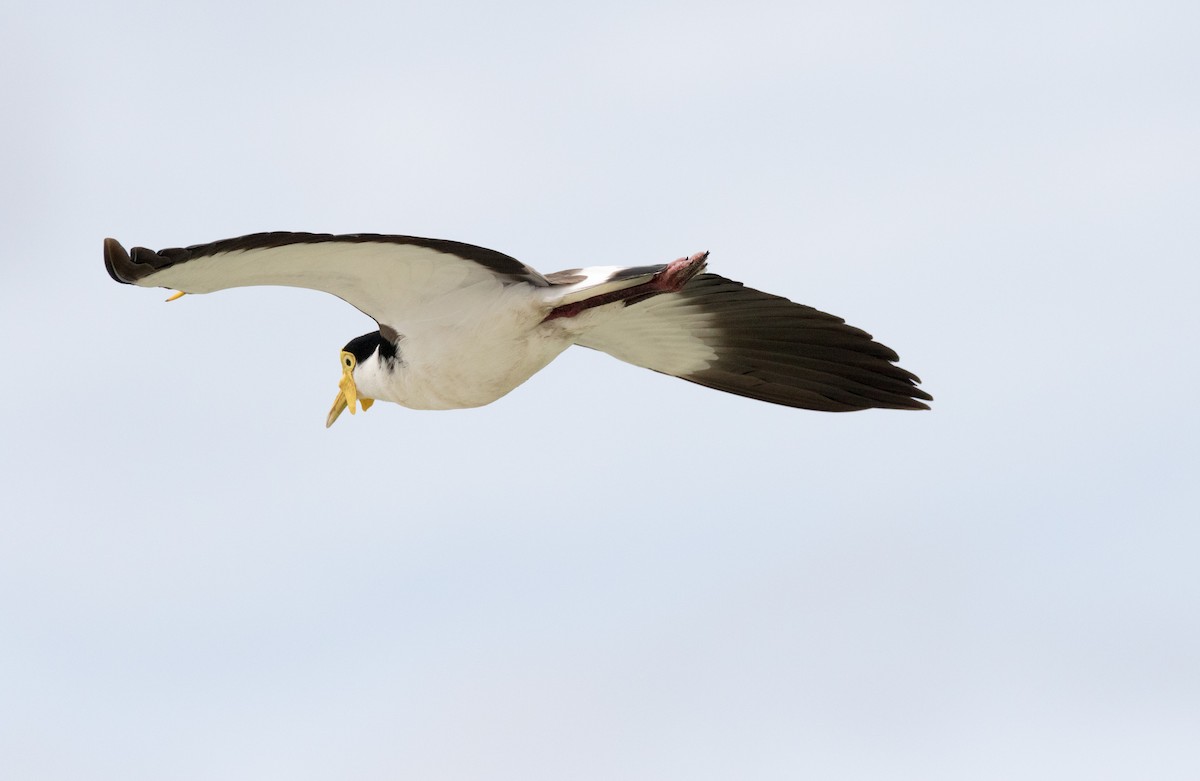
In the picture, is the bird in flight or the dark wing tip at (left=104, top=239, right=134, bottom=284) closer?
the dark wing tip at (left=104, top=239, right=134, bottom=284)

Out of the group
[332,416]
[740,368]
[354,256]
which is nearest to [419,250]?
[354,256]

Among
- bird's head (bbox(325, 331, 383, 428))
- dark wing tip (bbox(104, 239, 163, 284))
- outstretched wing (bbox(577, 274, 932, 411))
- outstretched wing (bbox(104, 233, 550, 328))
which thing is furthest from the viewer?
outstretched wing (bbox(577, 274, 932, 411))

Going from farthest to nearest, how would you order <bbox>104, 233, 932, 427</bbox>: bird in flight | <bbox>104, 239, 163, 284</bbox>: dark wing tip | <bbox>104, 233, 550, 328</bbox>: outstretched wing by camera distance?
<bbox>104, 233, 932, 427</bbox>: bird in flight
<bbox>104, 233, 550, 328</bbox>: outstretched wing
<bbox>104, 239, 163, 284</bbox>: dark wing tip

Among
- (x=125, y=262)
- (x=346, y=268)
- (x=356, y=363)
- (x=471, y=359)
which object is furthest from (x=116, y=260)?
(x=356, y=363)

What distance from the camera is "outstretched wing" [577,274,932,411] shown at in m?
13.0

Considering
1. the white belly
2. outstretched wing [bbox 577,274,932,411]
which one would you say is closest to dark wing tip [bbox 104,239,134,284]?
the white belly

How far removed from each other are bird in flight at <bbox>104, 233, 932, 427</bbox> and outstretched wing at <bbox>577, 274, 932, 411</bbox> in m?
0.01

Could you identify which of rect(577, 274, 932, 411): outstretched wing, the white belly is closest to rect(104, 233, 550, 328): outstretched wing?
the white belly

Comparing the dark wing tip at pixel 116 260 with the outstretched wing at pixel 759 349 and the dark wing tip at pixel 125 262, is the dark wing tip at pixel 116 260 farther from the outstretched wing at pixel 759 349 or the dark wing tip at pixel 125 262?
the outstretched wing at pixel 759 349

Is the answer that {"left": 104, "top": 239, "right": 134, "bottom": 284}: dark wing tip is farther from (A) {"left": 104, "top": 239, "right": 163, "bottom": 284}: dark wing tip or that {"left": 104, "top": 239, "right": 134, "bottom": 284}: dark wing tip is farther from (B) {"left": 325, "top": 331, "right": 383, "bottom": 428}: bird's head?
(B) {"left": 325, "top": 331, "right": 383, "bottom": 428}: bird's head

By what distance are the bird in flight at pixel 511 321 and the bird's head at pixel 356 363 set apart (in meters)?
0.01

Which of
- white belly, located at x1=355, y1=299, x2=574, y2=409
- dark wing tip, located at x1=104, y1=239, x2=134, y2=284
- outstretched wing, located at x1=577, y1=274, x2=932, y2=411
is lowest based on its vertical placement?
dark wing tip, located at x1=104, y1=239, x2=134, y2=284

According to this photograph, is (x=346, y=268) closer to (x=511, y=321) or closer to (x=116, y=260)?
(x=511, y=321)

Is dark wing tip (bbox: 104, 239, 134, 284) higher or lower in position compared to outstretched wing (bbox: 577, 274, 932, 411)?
lower
